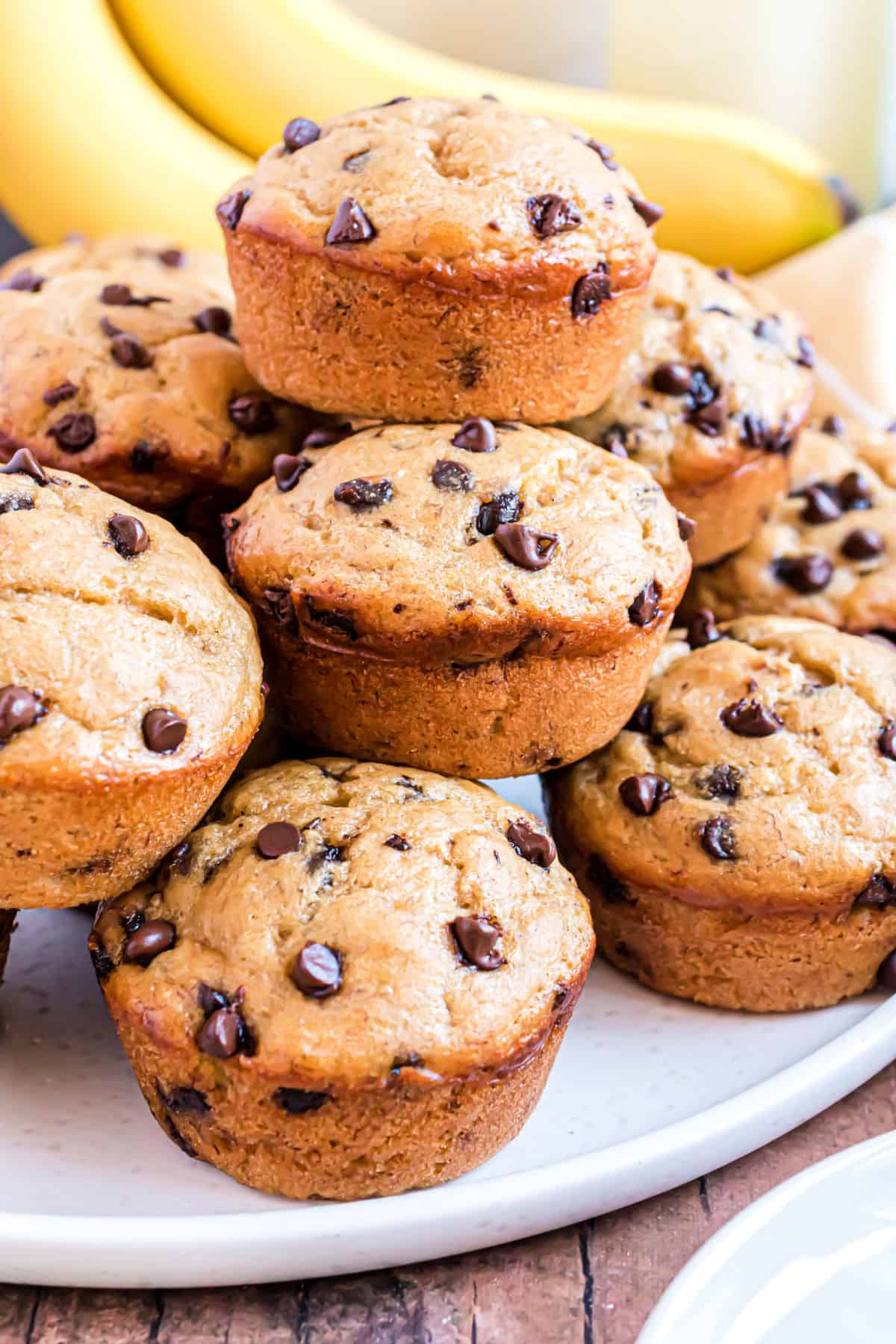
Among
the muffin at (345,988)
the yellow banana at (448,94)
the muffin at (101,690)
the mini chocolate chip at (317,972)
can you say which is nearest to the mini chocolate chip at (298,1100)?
the muffin at (345,988)

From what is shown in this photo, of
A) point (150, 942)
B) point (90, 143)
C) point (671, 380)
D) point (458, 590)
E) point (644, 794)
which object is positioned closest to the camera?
point (150, 942)

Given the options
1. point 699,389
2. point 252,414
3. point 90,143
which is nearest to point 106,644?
point 252,414

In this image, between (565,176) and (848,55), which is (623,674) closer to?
A: (565,176)

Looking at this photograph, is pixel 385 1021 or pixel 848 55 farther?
pixel 848 55

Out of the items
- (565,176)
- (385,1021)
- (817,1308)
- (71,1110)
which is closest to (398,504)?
(565,176)

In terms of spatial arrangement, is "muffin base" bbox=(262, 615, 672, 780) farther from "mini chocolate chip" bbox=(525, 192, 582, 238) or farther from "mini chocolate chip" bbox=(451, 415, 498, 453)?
"mini chocolate chip" bbox=(525, 192, 582, 238)

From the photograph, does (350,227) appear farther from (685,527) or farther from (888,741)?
(888,741)
